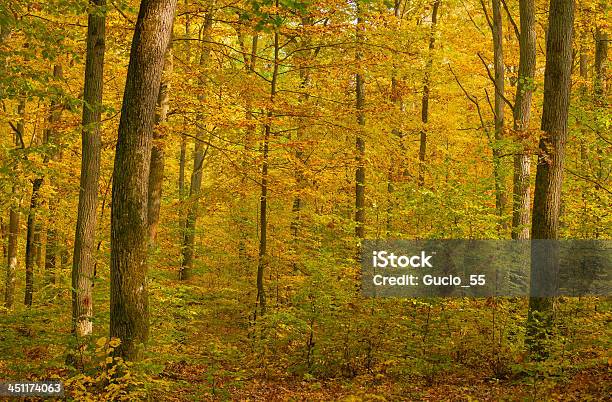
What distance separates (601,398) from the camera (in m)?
7.86

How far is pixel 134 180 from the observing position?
6.98m

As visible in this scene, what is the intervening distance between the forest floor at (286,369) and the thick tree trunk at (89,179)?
330 mm

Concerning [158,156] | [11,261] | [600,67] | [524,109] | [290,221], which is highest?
[600,67]

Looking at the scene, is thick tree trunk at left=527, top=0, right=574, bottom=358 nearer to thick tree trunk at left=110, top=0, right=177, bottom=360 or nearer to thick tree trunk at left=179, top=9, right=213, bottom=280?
thick tree trunk at left=110, top=0, right=177, bottom=360

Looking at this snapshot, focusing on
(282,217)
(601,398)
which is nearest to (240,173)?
(282,217)

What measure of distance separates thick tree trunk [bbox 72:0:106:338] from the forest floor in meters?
0.33

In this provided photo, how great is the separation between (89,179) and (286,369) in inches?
203

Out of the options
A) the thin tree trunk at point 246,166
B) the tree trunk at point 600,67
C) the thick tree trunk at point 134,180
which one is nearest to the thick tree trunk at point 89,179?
the thick tree trunk at point 134,180

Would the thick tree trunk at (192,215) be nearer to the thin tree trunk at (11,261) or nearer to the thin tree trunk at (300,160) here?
the thin tree trunk at (300,160)

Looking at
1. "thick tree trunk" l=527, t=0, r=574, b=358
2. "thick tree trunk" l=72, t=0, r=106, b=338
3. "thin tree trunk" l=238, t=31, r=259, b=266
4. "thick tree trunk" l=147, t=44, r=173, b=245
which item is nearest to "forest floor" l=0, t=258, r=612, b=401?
"thick tree trunk" l=72, t=0, r=106, b=338

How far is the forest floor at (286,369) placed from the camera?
27.8ft

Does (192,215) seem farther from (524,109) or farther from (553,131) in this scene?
(553,131)

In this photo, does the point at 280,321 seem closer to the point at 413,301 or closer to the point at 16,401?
the point at 413,301

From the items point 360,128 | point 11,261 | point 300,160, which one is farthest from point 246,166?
point 11,261
